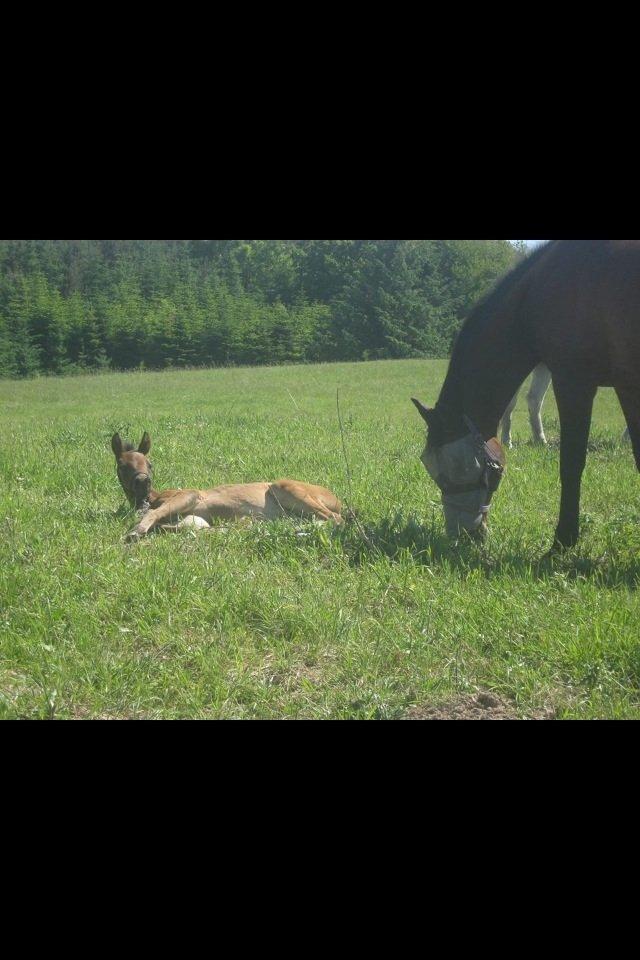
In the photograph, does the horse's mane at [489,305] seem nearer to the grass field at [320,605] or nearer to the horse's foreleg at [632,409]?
the horse's foreleg at [632,409]

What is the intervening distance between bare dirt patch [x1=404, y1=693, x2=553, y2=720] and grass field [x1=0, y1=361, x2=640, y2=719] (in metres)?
0.04

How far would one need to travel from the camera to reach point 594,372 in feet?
17.9

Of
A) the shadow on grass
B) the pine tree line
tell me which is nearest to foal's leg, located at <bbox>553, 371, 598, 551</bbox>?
the shadow on grass

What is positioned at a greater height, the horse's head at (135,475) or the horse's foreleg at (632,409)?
the horse's foreleg at (632,409)

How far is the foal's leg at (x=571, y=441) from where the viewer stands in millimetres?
5523

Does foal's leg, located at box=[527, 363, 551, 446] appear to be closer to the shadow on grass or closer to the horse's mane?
the horse's mane

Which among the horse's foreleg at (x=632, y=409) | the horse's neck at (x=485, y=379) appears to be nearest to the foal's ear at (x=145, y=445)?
the horse's neck at (x=485, y=379)

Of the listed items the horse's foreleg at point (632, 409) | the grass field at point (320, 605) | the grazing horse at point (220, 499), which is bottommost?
the grass field at point (320, 605)

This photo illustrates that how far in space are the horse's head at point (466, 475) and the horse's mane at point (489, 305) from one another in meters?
0.63

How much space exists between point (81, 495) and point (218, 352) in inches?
198

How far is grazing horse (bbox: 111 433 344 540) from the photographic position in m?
6.76

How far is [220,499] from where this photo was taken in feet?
22.8

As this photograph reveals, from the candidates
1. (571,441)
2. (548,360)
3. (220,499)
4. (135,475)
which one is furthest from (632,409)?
(135,475)

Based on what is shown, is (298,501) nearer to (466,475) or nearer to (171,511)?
(171,511)
